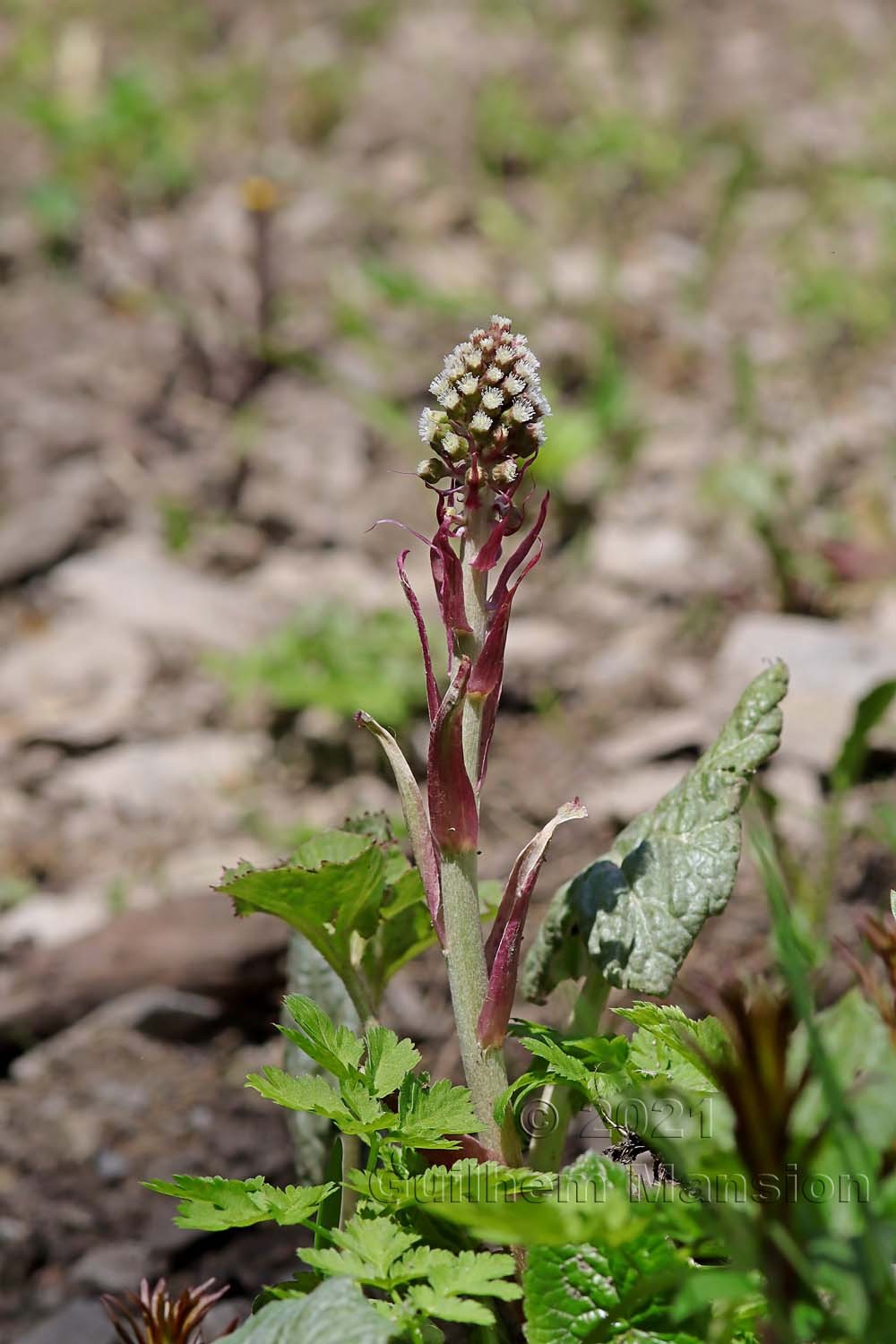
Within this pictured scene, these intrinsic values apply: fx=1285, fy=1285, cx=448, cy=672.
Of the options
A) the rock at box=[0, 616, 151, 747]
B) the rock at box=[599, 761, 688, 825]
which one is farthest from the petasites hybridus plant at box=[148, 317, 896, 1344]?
the rock at box=[0, 616, 151, 747]

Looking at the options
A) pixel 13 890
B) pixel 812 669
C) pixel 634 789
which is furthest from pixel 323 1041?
pixel 812 669

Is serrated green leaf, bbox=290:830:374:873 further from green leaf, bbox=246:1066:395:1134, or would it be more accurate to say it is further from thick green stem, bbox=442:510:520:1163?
green leaf, bbox=246:1066:395:1134

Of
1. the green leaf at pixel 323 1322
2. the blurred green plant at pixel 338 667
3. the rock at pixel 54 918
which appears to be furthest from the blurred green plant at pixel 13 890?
the green leaf at pixel 323 1322

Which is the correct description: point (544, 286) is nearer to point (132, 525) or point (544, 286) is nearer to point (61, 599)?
point (132, 525)

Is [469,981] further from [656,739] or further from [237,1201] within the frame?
[656,739]

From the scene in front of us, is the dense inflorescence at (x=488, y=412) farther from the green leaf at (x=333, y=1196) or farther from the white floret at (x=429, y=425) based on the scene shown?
the green leaf at (x=333, y=1196)
